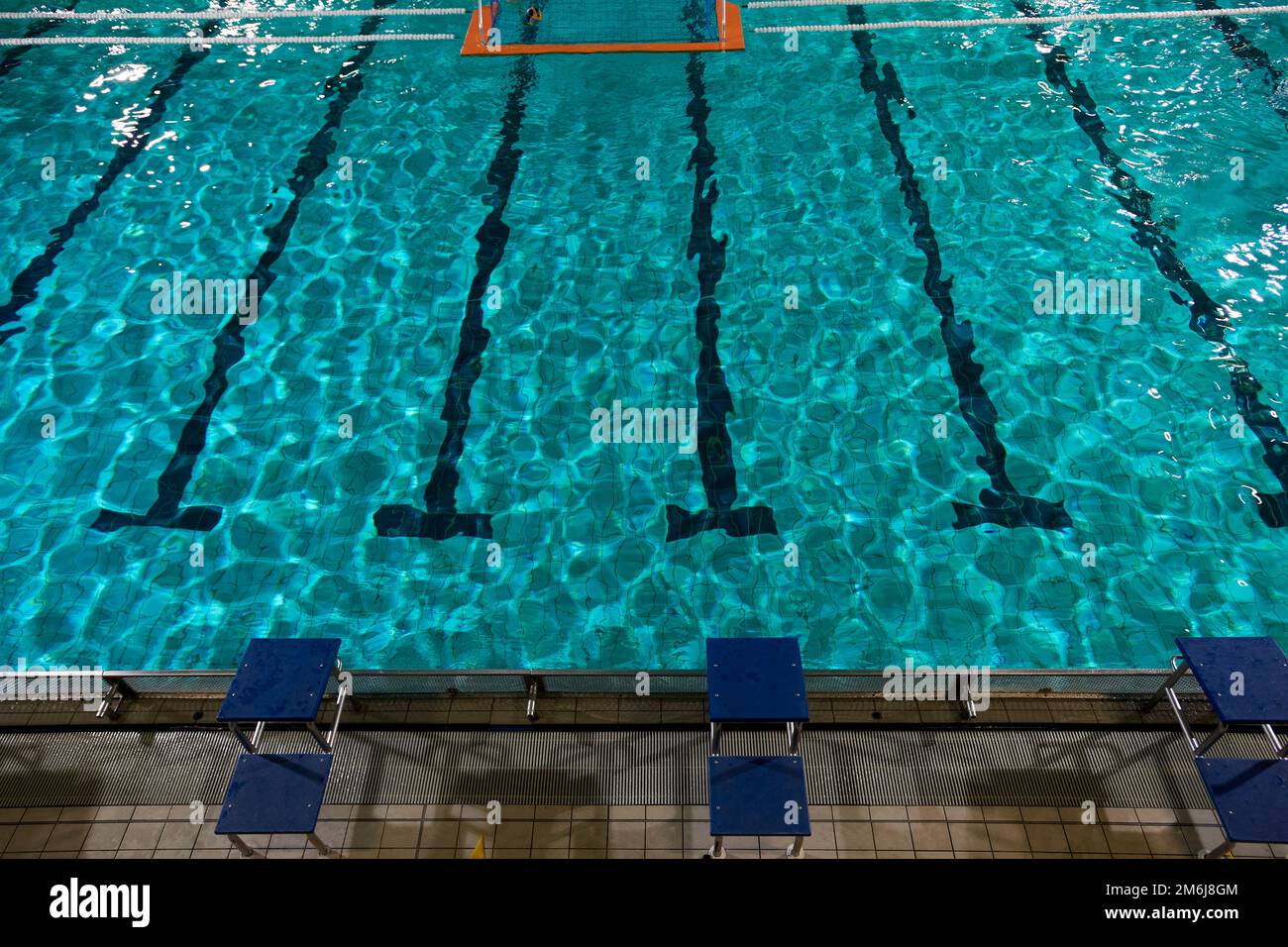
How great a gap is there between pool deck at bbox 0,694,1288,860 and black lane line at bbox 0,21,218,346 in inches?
130

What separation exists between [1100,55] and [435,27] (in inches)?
246

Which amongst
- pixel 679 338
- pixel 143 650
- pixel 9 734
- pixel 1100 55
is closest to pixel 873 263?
pixel 679 338

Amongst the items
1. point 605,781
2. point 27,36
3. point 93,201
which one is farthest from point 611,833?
point 27,36

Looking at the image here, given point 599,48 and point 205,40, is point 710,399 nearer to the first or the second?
point 599,48

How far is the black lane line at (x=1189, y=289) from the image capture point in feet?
15.3

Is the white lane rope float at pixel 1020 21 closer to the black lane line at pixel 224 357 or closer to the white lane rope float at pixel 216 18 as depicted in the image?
the white lane rope float at pixel 216 18

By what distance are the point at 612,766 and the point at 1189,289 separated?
195 inches

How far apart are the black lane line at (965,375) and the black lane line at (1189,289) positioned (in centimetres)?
121

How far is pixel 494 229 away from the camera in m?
6.18

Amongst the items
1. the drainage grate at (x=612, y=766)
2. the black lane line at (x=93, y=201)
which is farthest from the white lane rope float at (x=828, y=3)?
the drainage grate at (x=612, y=766)

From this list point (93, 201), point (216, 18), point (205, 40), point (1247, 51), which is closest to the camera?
point (93, 201)

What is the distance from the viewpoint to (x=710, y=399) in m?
5.15

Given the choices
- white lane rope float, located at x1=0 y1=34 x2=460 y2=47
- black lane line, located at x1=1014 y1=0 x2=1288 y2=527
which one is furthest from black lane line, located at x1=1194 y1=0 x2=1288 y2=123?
white lane rope float, located at x1=0 y1=34 x2=460 y2=47
